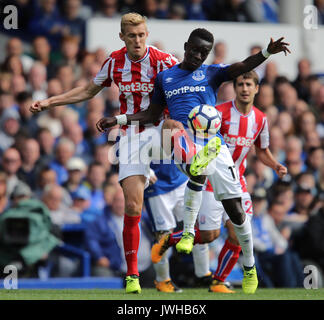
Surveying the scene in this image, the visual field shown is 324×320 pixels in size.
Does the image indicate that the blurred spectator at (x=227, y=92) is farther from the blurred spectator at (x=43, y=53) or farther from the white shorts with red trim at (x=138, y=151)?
the white shorts with red trim at (x=138, y=151)

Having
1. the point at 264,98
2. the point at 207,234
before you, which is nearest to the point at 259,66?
the point at 264,98

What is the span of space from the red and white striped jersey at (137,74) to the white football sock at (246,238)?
1.53 m

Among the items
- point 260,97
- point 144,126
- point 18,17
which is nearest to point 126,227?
point 144,126

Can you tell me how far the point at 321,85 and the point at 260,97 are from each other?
1419 millimetres

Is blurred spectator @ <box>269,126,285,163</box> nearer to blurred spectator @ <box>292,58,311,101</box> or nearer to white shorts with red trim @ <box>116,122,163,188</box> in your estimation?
blurred spectator @ <box>292,58,311,101</box>

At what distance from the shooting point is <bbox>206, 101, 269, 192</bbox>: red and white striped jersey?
9.20 meters

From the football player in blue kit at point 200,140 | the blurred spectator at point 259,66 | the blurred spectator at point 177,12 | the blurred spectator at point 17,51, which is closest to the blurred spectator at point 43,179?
the blurred spectator at point 17,51

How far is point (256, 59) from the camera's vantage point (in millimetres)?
7727

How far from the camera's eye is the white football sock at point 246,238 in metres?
8.08

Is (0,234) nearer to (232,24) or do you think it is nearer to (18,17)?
(18,17)

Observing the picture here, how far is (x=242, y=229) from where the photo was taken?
8078 millimetres

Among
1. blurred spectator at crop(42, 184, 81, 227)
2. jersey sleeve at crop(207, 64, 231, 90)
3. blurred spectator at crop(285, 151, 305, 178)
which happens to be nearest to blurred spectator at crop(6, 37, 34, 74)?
blurred spectator at crop(42, 184, 81, 227)

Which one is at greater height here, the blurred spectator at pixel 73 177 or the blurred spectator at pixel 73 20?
the blurred spectator at pixel 73 20

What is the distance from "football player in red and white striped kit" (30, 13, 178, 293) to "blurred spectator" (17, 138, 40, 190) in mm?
3327
